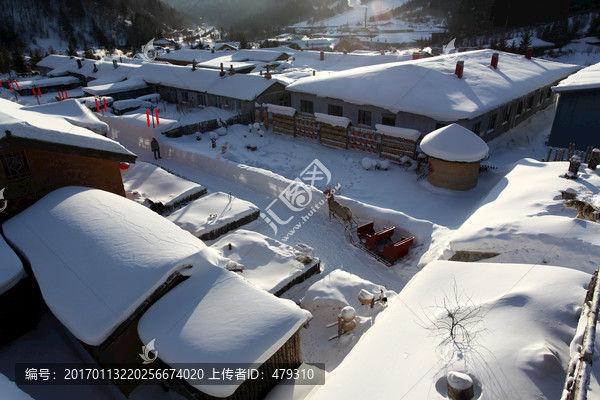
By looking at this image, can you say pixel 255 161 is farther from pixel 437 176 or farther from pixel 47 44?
pixel 47 44

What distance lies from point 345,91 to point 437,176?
8.91 metres

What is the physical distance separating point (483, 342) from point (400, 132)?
15.1m

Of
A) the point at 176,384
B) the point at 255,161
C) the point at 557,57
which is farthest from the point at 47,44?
the point at 176,384

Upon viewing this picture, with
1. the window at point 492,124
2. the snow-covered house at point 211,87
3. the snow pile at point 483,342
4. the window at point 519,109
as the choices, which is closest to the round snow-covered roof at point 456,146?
the window at point 492,124

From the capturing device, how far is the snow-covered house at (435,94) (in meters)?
20.5

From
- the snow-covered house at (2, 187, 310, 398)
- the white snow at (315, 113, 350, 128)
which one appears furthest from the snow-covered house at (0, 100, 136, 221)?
the white snow at (315, 113, 350, 128)

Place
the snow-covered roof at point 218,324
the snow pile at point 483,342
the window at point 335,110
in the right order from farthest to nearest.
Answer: the window at point 335,110
the snow-covered roof at point 218,324
the snow pile at point 483,342

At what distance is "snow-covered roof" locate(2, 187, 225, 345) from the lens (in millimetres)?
7430

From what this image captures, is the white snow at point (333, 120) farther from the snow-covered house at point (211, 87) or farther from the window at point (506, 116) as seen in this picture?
the window at point (506, 116)

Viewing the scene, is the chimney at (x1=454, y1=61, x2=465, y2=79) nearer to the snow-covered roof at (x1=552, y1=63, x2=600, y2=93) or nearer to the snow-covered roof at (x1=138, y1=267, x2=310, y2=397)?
the snow-covered roof at (x1=552, y1=63, x2=600, y2=93)

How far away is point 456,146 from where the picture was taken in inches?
659

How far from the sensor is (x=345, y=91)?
23578 mm

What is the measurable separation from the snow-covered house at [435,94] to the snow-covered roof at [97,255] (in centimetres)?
1567

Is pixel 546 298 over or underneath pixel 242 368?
over
